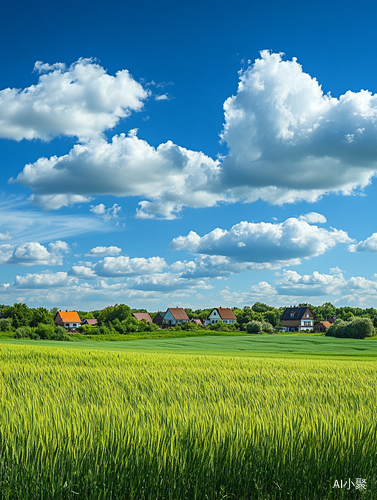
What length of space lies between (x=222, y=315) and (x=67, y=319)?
53.6 m

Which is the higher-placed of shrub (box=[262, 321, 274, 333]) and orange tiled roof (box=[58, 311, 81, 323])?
shrub (box=[262, 321, 274, 333])

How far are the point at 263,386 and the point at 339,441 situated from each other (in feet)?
8.43

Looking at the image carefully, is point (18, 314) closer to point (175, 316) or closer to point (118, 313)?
point (118, 313)

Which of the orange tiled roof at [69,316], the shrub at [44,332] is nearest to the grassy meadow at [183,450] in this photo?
the shrub at [44,332]

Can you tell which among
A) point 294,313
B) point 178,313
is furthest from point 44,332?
point 294,313

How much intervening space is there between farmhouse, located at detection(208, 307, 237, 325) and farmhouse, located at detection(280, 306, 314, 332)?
18.3 meters

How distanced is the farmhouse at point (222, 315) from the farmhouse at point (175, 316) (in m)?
9.55

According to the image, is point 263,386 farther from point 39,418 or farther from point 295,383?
point 39,418

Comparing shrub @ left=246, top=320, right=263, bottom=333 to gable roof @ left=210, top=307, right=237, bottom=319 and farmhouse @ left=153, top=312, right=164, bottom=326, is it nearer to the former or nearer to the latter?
gable roof @ left=210, top=307, right=237, bottom=319

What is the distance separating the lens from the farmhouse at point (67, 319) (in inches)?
5082

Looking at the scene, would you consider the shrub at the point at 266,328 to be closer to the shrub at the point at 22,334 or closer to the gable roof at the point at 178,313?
the shrub at the point at 22,334

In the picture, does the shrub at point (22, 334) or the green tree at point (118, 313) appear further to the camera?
the green tree at point (118, 313)

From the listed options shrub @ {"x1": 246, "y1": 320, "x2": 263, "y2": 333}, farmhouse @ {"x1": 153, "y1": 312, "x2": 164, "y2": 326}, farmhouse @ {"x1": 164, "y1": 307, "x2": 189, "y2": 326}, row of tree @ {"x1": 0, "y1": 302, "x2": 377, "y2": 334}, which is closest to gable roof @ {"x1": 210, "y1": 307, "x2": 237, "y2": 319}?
row of tree @ {"x1": 0, "y1": 302, "x2": 377, "y2": 334}

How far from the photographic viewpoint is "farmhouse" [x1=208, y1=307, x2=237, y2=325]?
135375 mm
